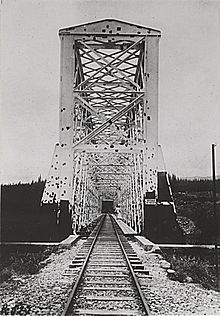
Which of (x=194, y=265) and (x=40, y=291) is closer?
(x=40, y=291)

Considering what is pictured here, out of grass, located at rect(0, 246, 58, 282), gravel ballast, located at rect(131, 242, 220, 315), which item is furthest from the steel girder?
gravel ballast, located at rect(131, 242, 220, 315)

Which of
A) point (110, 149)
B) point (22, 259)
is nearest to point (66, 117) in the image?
point (110, 149)

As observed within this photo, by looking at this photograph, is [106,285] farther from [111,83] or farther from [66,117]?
[111,83]

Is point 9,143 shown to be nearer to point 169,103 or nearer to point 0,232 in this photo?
point 0,232

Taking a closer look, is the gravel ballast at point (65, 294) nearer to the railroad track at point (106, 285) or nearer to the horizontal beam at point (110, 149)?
the railroad track at point (106, 285)

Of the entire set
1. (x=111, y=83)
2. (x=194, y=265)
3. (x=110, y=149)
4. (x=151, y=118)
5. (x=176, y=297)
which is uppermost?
(x=111, y=83)
